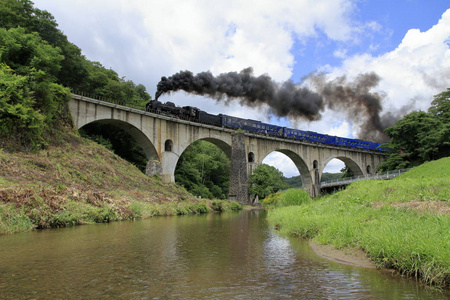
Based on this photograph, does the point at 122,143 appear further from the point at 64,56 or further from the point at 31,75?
the point at 31,75

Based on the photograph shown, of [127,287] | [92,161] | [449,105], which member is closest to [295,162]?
[449,105]

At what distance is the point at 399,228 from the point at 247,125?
112 ft

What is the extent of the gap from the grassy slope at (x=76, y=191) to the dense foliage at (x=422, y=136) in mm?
28022

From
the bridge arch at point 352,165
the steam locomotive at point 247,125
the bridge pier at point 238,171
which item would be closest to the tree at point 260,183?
the bridge pier at point 238,171

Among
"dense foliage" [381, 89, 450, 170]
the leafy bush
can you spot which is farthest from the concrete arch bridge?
the leafy bush

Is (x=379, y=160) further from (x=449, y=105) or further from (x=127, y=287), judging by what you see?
(x=127, y=287)

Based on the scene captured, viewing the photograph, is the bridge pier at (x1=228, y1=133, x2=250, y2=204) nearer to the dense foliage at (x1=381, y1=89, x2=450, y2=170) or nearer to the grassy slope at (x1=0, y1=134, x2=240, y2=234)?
the grassy slope at (x1=0, y1=134, x2=240, y2=234)

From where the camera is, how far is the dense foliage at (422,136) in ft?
125

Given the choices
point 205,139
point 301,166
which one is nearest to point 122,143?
point 205,139

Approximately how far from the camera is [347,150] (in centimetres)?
5272

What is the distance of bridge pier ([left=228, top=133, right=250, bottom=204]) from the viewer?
3603cm

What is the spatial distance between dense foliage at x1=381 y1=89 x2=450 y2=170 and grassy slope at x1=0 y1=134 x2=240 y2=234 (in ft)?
91.9

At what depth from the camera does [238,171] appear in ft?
120

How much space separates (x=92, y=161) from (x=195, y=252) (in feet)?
53.0
